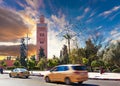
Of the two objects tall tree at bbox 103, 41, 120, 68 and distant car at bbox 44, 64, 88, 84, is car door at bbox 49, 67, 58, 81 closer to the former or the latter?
distant car at bbox 44, 64, 88, 84

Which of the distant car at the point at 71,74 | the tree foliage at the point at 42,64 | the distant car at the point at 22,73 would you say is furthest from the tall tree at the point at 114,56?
the distant car at the point at 71,74

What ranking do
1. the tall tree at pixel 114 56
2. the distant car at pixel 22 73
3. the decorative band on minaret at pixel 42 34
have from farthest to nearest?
1. the decorative band on minaret at pixel 42 34
2. the tall tree at pixel 114 56
3. the distant car at pixel 22 73

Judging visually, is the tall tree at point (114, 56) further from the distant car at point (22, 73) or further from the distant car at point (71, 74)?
the distant car at point (71, 74)

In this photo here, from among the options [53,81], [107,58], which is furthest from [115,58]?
[53,81]

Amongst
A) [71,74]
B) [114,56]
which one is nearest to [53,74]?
[71,74]

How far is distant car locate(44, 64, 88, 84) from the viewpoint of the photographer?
81.5ft

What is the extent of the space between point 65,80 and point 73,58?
164ft

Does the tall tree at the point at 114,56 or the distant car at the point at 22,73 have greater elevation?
the tall tree at the point at 114,56

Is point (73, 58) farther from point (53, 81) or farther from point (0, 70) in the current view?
point (53, 81)

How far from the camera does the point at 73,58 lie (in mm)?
75500

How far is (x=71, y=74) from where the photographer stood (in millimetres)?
25000

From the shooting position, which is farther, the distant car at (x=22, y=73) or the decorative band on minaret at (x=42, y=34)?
the decorative band on minaret at (x=42, y=34)

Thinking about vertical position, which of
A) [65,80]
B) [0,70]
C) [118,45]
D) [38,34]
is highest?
[38,34]

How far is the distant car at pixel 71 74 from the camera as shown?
81.5ft
